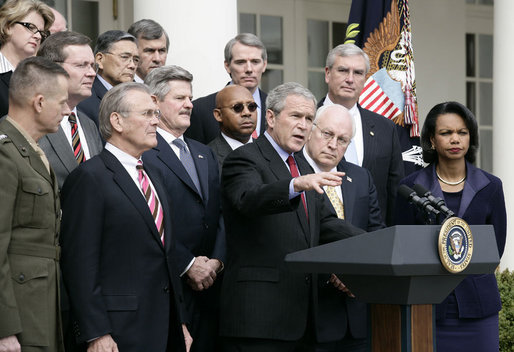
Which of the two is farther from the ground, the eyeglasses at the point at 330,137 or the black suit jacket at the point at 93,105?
the black suit jacket at the point at 93,105

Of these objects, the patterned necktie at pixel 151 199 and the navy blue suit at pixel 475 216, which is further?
the navy blue suit at pixel 475 216

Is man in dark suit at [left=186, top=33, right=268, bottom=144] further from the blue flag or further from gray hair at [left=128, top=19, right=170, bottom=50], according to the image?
the blue flag

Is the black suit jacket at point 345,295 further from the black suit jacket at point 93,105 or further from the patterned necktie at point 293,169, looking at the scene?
the black suit jacket at point 93,105

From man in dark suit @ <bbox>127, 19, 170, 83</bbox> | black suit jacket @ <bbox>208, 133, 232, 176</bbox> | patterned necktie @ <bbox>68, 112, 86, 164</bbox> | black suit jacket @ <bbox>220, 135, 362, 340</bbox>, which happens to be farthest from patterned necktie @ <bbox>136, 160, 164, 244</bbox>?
man in dark suit @ <bbox>127, 19, 170, 83</bbox>

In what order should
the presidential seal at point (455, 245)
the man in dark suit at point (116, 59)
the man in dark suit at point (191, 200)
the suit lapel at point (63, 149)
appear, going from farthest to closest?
the man in dark suit at point (116, 59) < the man in dark suit at point (191, 200) < the suit lapel at point (63, 149) < the presidential seal at point (455, 245)

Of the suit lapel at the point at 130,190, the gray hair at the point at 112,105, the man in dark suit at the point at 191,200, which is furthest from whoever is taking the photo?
the man in dark suit at the point at 191,200

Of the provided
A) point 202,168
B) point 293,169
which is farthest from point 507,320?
point 293,169

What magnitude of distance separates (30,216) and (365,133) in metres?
3.17

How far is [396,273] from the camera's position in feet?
13.0

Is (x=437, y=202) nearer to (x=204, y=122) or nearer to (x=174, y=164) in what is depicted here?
(x=174, y=164)

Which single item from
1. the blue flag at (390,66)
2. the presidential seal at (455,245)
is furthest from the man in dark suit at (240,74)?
the presidential seal at (455,245)

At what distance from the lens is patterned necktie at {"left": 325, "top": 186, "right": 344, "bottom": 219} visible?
562cm

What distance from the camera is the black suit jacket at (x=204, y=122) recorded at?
6.53 meters

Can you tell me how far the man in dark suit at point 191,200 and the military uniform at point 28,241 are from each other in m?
1.06
